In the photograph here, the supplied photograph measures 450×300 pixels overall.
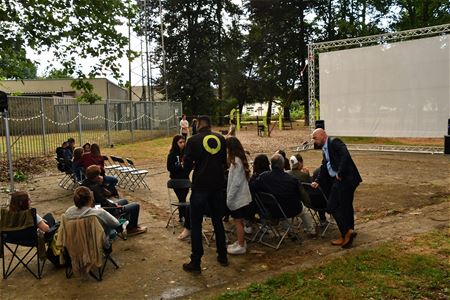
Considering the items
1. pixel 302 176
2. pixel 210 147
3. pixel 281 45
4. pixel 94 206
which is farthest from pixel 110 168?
pixel 281 45

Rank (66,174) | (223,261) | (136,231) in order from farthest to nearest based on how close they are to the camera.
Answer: (66,174), (136,231), (223,261)

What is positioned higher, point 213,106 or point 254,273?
point 213,106

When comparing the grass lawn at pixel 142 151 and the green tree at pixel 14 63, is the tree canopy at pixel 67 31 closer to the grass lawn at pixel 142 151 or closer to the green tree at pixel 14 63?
the green tree at pixel 14 63

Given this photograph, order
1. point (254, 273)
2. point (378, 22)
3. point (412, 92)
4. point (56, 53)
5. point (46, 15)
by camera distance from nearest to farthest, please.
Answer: point (254, 273) → point (46, 15) → point (56, 53) → point (412, 92) → point (378, 22)

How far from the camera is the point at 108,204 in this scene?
560 cm

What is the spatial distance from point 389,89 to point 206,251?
11.8 metres

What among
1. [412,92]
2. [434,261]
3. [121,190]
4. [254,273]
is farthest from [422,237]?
[412,92]

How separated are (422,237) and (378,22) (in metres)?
28.5

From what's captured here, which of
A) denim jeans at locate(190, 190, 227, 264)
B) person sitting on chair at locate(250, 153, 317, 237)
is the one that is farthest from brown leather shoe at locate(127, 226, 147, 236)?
person sitting on chair at locate(250, 153, 317, 237)

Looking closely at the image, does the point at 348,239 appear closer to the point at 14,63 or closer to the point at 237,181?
the point at 237,181

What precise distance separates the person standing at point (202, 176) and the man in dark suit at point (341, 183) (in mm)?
1529

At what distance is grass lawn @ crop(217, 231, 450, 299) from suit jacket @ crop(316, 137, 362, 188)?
36.0 inches

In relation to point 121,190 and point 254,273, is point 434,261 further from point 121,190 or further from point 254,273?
point 121,190

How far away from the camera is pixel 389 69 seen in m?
14.6
